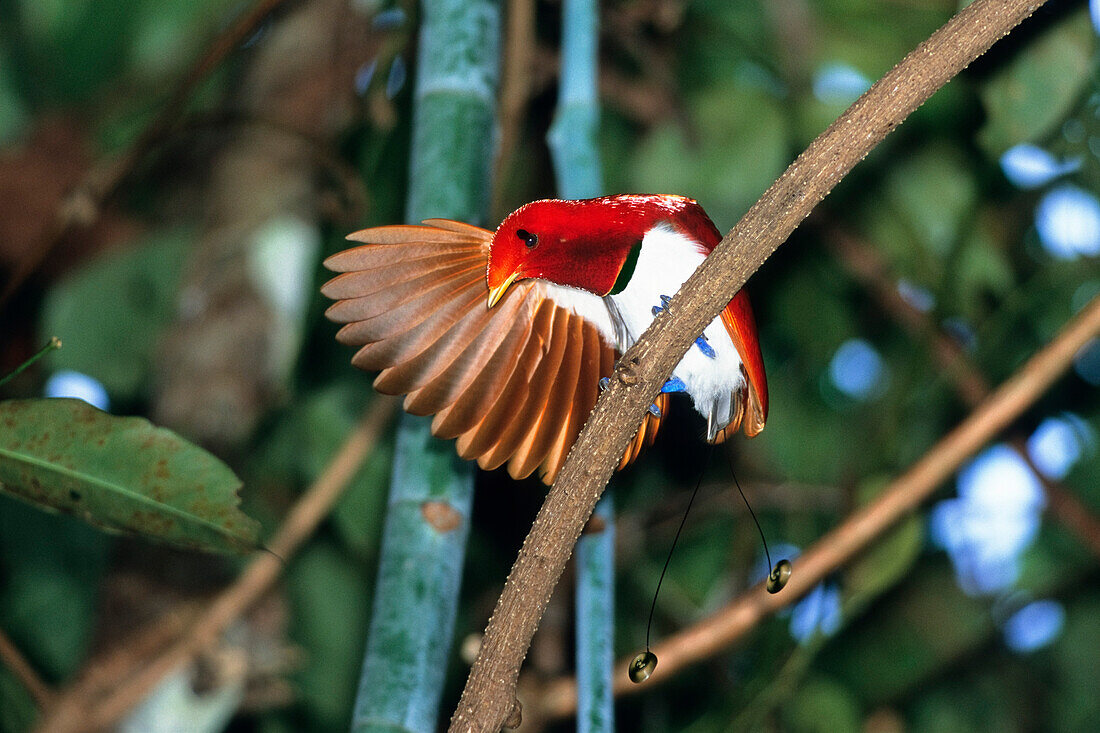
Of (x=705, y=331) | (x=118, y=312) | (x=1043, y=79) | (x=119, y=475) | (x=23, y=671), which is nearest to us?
(x=705, y=331)

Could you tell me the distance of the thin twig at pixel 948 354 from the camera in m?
1.33

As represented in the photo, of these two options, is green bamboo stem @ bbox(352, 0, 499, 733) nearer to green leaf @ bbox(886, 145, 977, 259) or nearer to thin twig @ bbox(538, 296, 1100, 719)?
thin twig @ bbox(538, 296, 1100, 719)

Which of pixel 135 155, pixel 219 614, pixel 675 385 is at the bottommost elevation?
pixel 675 385

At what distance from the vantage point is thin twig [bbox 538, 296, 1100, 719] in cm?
107

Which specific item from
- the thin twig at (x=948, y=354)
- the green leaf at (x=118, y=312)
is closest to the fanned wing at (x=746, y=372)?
the thin twig at (x=948, y=354)

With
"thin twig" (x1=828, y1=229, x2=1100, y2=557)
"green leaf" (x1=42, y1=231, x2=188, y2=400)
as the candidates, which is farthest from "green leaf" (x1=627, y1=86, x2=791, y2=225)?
"green leaf" (x1=42, y1=231, x2=188, y2=400)

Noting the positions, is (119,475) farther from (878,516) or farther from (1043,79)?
(1043,79)

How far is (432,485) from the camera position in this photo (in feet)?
2.57

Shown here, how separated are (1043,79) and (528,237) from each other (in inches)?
34.0

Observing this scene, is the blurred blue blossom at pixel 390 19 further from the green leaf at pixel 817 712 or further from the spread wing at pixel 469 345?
the green leaf at pixel 817 712

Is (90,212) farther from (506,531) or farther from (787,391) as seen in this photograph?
(787,391)

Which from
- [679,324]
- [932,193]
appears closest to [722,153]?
[932,193]

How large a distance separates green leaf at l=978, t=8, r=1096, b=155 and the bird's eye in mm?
815

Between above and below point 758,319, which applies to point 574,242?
below
